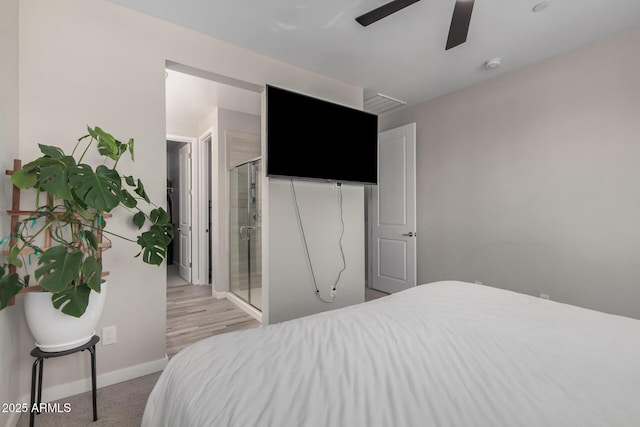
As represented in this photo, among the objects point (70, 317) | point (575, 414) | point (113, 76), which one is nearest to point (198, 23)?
point (113, 76)

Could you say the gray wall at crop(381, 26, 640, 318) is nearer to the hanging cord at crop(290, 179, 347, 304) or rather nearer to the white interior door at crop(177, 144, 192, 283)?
the hanging cord at crop(290, 179, 347, 304)

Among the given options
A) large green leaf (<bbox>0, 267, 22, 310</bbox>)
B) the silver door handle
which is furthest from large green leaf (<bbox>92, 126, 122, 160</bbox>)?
the silver door handle

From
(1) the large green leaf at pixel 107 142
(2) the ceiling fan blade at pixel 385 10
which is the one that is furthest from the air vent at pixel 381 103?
(1) the large green leaf at pixel 107 142

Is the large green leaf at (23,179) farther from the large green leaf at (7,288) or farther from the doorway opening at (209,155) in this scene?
the doorway opening at (209,155)

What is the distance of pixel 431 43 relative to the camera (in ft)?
7.71

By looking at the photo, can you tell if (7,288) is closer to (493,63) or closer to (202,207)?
(202,207)

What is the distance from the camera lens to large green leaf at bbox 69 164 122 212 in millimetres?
1343

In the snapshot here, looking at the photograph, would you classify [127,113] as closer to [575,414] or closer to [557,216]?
[575,414]

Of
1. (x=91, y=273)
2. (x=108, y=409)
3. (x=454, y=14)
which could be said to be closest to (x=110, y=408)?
(x=108, y=409)

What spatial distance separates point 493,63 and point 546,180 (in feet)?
3.92

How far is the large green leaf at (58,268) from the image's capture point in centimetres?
125

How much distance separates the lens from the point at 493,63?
8.68ft

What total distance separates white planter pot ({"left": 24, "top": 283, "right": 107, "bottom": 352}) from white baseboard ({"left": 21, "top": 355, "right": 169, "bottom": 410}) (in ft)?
1.68

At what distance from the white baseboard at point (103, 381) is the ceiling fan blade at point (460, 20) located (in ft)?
9.69
